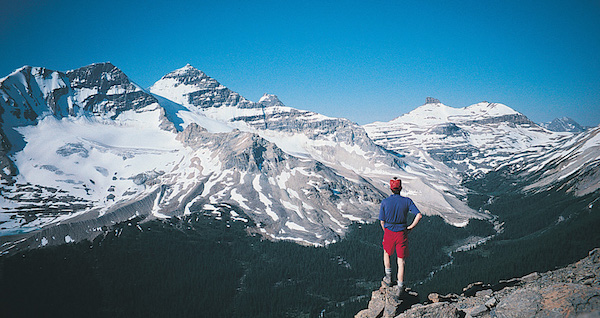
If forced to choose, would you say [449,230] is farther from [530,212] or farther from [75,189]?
[75,189]

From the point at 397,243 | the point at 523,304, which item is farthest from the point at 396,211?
the point at 523,304

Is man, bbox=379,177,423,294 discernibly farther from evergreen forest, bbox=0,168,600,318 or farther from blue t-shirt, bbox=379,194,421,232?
evergreen forest, bbox=0,168,600,318

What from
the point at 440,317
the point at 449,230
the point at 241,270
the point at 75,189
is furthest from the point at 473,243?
the point at 75,189

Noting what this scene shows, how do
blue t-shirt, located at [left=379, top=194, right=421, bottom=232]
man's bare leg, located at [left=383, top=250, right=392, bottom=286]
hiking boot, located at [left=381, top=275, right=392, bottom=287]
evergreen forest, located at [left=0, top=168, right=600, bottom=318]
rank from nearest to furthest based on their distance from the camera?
blue t-shirt, located at [left=379, top=194, right=421, bottom=232]
man's bare leg, located at [left=383, top=250, right=392, bottom=286]
hiking boot, located at [left=381, top=275, right=392, bottom=287]
evergreen forest, located at [left=0, top=168, right=600, bottom=318]

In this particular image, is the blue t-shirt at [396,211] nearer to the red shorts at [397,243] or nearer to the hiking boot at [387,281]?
the red shorts at [397,243]

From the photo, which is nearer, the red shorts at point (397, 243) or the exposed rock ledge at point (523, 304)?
the exposed rock ledge at point (523, 304)

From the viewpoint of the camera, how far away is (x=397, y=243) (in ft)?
53.1

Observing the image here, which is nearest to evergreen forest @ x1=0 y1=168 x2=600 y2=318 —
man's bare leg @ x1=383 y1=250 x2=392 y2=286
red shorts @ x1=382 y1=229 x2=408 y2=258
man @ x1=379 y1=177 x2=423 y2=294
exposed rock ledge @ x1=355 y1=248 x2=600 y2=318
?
exposed rock ledge @ x1=355 y1=248 x2=600 y2=318

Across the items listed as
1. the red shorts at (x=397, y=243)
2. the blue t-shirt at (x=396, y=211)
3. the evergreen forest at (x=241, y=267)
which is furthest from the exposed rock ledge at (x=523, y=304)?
the evergreen forest at (x=241, y=267)

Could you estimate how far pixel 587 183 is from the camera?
16275 centimetres

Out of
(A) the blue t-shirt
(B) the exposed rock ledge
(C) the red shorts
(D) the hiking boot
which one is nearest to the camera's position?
(B) the exposed rock ledge

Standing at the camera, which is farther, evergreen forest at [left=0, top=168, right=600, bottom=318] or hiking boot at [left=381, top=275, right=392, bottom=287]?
evergreen forest at [left=0, top=168, right=600, bottom=318]

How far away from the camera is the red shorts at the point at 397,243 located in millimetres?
15914

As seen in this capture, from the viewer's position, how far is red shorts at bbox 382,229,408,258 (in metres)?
15.9
